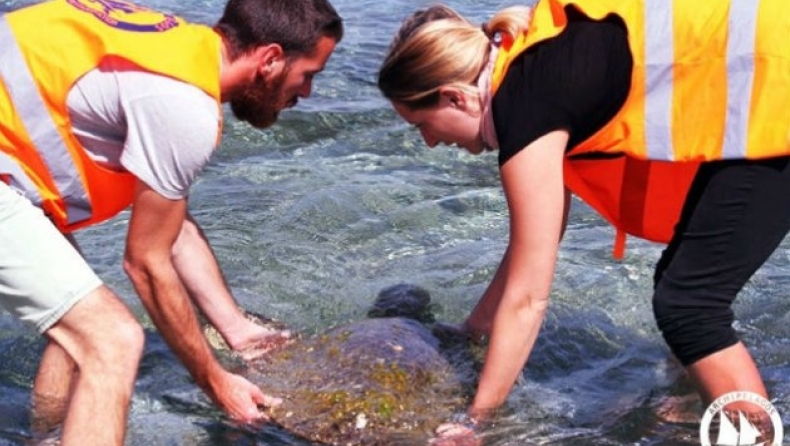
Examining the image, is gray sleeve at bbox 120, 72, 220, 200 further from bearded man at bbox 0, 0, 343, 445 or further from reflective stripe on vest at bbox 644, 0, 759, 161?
reflective stripe on vest at bbox 644, 0, 759, 161

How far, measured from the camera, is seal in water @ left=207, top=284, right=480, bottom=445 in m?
4.93

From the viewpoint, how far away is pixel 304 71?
4.73 m

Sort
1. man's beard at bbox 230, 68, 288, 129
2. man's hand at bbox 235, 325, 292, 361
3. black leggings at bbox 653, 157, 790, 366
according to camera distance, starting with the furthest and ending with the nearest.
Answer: man's hand at bbox 235, 325, 292, 361 → man's beard at bbox 230, 68, 288, 129 → black leggings at bbox 653, 157, 790, 366

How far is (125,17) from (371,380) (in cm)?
160

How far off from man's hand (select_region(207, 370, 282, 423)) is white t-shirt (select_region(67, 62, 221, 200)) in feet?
2.76

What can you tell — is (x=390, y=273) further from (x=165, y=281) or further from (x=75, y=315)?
(x=75, y=315)

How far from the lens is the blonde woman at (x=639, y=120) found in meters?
4.23

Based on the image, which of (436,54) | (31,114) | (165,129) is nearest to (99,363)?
(165,129)

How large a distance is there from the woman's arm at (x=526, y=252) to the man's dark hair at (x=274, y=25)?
0.90 m

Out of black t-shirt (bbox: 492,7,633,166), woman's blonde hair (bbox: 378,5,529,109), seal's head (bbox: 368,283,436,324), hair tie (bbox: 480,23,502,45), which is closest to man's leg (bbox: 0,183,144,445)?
woman's blonde hair (bbox: 378,5,529,109)

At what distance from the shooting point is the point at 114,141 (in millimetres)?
4535

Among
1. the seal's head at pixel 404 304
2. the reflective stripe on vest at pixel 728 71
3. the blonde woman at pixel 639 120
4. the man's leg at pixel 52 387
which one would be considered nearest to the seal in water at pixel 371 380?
the seal's head at pixel 404 304
